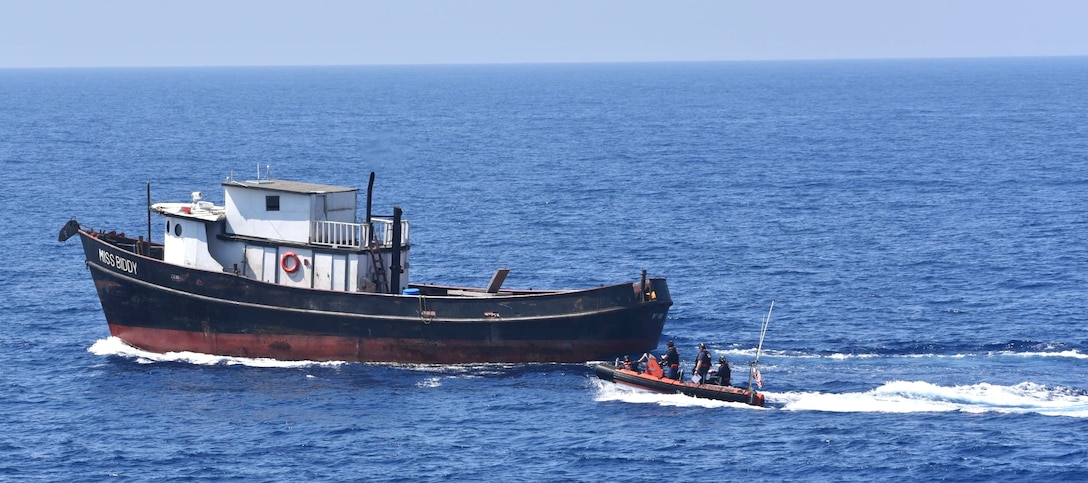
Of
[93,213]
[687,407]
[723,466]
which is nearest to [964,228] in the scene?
[687,407]

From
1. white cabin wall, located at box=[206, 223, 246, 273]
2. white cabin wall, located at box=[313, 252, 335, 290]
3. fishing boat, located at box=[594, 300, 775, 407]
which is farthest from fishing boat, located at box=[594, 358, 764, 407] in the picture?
white cabin wall, located at box=[206, 223, 246, 273]

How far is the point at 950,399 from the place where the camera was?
43250mm

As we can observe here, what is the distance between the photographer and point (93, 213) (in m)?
83.1

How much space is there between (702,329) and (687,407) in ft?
36.4

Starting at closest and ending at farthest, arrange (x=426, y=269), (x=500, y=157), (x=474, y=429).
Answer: (x=474, y=429)
(x=426, y=269)
(x=500, y=157)

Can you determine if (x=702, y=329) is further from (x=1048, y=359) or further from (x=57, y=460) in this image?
(x=57, y=460)

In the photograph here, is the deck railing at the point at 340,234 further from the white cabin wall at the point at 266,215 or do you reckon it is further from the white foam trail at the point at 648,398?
the white foam trail at the point at 648,398

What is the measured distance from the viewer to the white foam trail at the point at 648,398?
44.1m

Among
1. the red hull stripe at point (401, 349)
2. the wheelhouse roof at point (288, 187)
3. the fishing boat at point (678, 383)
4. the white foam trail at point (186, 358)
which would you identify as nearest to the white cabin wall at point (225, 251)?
the wheelhouse roof at point (288, 187)

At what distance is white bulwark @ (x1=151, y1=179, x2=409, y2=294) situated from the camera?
50031mm

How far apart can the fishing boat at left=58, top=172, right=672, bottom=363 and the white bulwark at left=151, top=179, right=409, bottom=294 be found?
0.05m

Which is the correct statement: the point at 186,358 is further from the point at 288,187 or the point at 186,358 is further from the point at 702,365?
the point at 702,365

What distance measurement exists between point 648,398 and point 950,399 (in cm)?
904

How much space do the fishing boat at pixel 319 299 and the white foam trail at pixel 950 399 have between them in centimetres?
681
